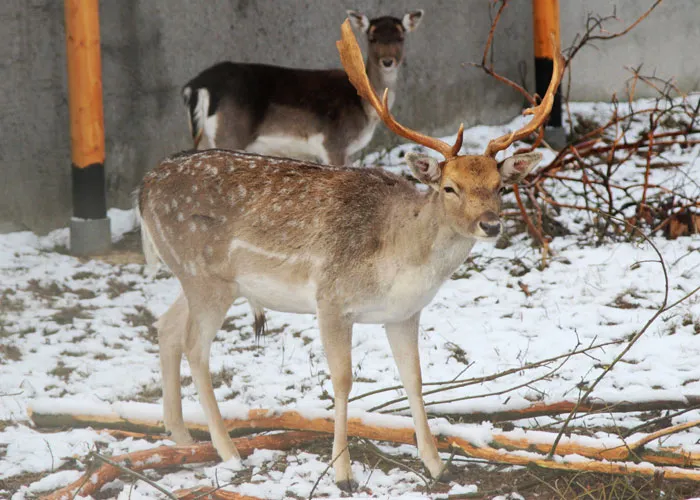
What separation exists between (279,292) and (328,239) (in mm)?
328

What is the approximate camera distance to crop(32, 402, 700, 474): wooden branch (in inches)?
165

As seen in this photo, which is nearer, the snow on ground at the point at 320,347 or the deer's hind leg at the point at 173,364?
the snow on ground at the point at 320,347

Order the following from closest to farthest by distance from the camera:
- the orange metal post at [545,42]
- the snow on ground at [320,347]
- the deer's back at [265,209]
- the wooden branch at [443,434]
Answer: the wooden branch at [443,434] → the deer's back at [265,209] → the snow on ground at [320,347] → the orange metal post at [545,42]

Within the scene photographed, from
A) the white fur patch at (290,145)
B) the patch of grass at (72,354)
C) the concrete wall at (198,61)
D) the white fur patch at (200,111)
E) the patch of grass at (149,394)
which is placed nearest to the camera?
the patch of grass at (149,394)

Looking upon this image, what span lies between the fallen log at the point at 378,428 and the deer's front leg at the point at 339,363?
0.20 meters

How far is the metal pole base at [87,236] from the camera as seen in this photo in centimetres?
791

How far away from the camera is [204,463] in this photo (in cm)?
457

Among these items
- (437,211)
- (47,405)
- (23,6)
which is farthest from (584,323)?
(23,6)

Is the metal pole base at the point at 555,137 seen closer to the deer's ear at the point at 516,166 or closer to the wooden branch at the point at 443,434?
the wooden branch at the point at 443,434

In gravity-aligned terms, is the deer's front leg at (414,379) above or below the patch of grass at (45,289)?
above

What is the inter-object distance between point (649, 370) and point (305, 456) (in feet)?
6.68

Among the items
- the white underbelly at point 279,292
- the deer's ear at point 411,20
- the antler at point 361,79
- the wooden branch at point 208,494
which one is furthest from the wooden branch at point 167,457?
the deer's ear at point 411,20

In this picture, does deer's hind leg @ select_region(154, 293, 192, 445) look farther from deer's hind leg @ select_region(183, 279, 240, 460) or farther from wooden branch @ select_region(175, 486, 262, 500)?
wooden branch @ select_region(175, 486, 262, 500)

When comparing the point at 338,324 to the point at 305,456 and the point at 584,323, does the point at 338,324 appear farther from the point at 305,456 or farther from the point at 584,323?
the point at 584,323
